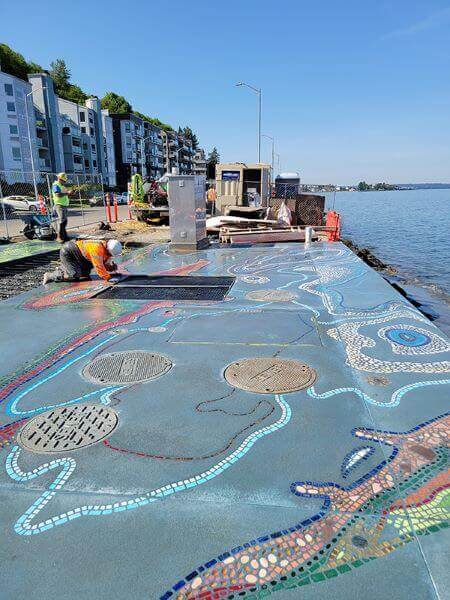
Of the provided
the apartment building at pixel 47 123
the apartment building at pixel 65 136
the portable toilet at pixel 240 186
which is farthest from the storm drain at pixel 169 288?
the apartment building at pixel 47 123

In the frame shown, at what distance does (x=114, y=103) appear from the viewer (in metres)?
99.9

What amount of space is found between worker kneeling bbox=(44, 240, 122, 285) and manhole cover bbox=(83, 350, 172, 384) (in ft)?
11.8

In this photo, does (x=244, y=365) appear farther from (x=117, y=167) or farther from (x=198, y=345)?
(x=117, y=167)

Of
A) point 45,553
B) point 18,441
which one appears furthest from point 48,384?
point 45,553

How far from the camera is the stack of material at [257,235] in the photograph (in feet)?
48.0

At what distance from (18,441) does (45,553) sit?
1207mm

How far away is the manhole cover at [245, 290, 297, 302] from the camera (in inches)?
279

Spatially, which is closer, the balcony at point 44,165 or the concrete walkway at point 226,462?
the concrete walkway at point 226,462

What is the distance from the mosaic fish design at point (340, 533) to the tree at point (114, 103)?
110769mm

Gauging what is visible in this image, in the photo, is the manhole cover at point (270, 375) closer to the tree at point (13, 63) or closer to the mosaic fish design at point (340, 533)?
the mosaic fish design at point (340, 533)

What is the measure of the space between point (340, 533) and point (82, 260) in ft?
24.7

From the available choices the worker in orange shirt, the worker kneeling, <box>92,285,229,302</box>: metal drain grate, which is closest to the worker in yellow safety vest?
the worker kneeling

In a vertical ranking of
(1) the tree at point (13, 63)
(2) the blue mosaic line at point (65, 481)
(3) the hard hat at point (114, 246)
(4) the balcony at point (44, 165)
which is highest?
(1) the tree at point (13, 63)

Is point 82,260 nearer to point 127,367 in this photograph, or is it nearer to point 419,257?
point 127,367
